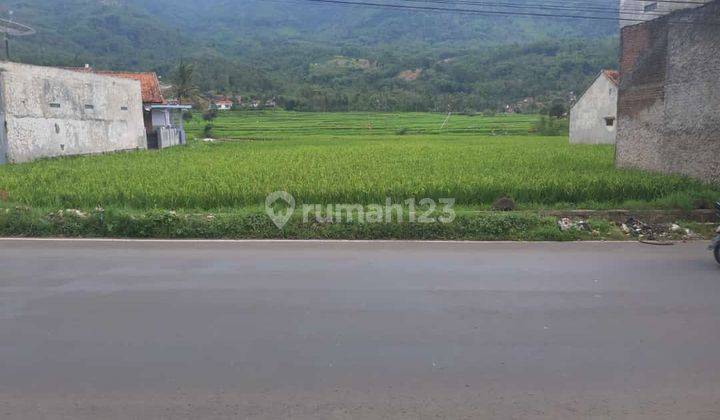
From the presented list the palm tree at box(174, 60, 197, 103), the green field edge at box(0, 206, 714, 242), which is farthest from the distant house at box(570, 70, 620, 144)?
the palm tree at box(174, 60, 197, 103)

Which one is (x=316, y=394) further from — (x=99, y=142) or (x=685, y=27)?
(x=99, y=142)

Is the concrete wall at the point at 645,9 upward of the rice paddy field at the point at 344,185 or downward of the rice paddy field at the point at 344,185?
upward

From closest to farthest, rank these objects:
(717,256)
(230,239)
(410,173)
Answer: (717,256), (230,239), (410,173)

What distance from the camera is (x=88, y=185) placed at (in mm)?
13070

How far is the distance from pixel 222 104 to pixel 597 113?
143 ft

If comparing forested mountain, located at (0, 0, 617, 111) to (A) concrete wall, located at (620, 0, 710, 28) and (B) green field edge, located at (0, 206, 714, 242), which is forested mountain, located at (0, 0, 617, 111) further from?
(B) green field edge, located at (0, 206, 714, 242)

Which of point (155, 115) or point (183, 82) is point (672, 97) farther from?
point (183, 82)

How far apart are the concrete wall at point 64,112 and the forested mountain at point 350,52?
1052 inches

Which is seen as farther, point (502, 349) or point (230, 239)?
point (230, 239)

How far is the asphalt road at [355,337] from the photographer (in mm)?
3811

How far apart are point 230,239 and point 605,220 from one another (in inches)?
255

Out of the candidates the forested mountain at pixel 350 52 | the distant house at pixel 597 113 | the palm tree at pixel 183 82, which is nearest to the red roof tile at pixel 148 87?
the palm tree at pixel 183 82

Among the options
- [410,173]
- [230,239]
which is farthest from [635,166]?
[230,239]

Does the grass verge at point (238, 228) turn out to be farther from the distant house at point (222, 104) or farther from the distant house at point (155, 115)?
the distant house at point (222, 104)
